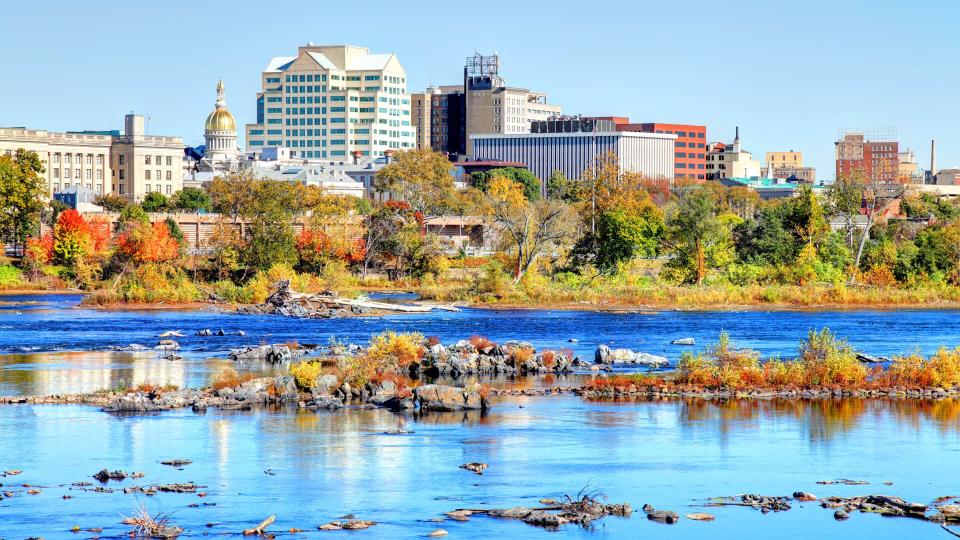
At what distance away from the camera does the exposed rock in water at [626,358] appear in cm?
6441

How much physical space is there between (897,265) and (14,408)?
76282mm

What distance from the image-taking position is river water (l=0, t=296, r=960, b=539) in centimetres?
3512

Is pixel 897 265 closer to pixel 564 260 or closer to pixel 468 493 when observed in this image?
pixel 564 260

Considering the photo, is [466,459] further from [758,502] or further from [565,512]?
[758,502]

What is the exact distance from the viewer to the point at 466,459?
138 feet

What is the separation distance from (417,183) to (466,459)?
152 meters

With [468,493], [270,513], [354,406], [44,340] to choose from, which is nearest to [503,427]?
[354,406]

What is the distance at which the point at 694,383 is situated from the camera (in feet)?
184

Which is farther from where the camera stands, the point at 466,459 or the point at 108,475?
the point at 466,459

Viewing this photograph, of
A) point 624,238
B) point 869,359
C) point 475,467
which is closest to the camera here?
point 475,467

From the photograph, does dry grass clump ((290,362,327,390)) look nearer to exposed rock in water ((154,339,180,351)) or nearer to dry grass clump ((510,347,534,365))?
dry grass clump ((510,347,534,365))

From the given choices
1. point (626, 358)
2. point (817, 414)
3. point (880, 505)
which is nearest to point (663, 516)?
point (880, 505)

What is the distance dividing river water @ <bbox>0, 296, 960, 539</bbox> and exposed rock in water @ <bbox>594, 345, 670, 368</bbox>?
6.96m

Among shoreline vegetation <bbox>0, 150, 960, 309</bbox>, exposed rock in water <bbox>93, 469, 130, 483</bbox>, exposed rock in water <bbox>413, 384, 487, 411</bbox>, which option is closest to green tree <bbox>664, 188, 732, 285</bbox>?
shoreline vegetation <bbox>0, 150, 960, 309</bbox>
